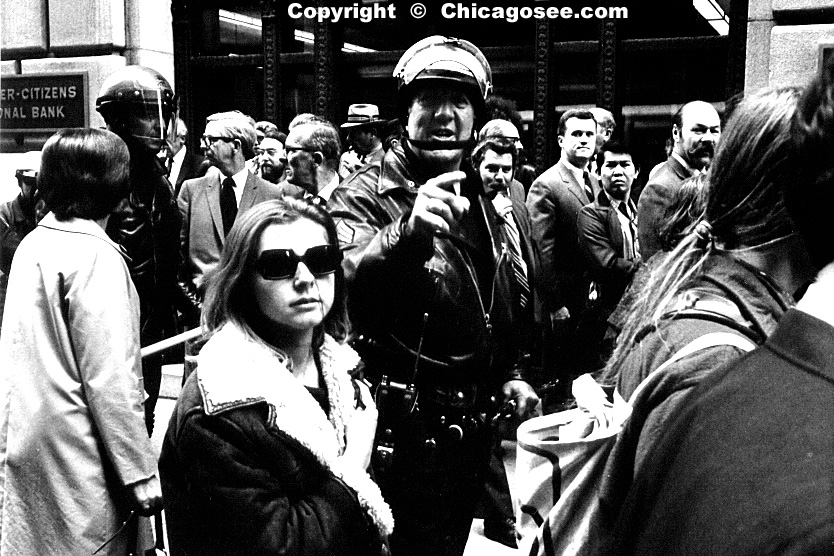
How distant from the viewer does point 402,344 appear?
11.8 feet

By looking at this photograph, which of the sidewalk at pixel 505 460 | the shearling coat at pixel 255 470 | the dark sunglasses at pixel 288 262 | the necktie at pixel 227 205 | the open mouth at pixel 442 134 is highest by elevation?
the open mouth at pixel 442 134

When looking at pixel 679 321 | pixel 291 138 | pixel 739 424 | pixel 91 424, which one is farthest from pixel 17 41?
pixel 739 424

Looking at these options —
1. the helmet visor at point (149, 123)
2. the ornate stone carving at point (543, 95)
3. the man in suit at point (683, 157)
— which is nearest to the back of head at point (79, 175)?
the helmet visor at point (149, 123)

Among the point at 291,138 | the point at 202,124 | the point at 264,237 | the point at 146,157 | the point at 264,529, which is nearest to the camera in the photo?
the point at 264,529

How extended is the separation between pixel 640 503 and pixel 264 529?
1272 mm

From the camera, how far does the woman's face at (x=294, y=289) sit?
276 cm

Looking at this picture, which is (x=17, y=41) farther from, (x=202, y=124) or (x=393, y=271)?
(x=393, y=271)

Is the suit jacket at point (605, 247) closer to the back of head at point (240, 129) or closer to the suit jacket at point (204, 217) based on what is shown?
the suit jacket at point (204, 217)

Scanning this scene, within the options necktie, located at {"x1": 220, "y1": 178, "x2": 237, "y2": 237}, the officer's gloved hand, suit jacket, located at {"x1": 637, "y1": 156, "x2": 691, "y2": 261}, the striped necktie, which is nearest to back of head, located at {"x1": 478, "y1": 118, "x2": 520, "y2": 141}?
suit jacket, located at {"x1": 637, "y1": 156, "x2": 691, "y2": 261}

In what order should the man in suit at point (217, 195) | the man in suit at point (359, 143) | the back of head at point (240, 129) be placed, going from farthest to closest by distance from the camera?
the man in suit at point (359, 143), the back of head at point (240, 129), the man in suit at point (217, 195)

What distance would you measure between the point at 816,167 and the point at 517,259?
2819 mm

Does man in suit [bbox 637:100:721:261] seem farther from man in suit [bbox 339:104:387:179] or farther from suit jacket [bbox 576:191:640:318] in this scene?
man in suit [bbox 339:104:387:179]

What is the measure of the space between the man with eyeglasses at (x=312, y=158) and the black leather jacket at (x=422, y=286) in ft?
11.0

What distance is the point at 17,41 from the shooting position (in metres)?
10.3
